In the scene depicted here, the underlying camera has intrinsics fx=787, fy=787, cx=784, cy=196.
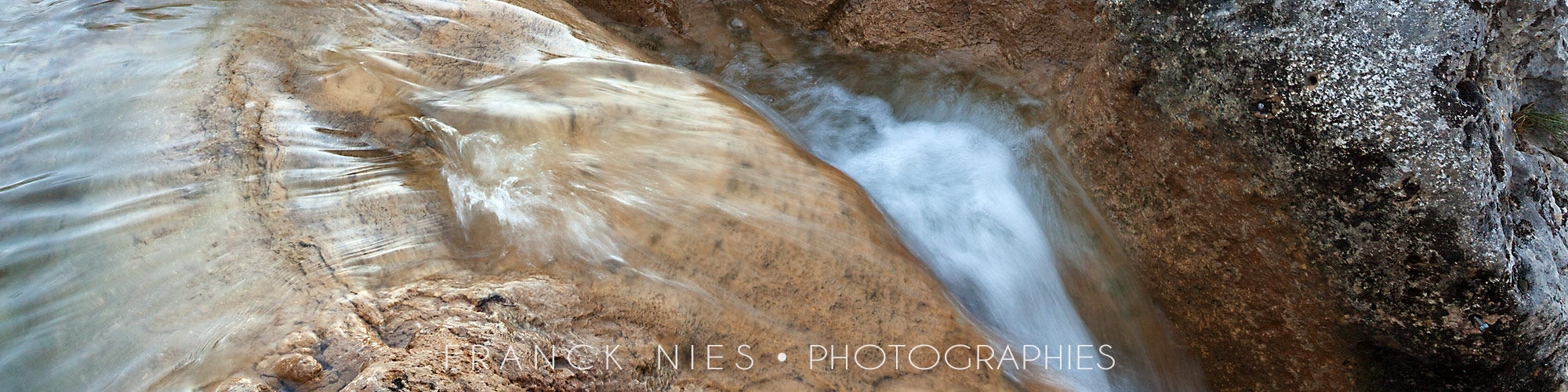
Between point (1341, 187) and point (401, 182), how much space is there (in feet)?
7.82

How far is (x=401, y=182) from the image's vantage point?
210cm

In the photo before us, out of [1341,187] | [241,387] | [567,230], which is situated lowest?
[241,387]

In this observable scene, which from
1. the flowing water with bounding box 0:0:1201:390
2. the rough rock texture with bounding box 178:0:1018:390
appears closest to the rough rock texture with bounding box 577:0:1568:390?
the flowing water with bounding box 0:0:1201:390

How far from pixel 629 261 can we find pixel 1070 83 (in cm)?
167

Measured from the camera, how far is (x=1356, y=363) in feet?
6.97

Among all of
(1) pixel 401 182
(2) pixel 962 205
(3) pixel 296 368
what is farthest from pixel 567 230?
(2) pixel 962 205

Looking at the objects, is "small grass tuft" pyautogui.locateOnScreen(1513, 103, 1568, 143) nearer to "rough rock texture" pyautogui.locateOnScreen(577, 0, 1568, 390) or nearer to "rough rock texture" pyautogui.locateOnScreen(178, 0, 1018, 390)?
"rough rock texture" pyautogui.locateOnScreen(577, 0, 1568, 390)

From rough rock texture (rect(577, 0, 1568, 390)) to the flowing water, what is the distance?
0.28m

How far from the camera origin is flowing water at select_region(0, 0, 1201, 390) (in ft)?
5.70

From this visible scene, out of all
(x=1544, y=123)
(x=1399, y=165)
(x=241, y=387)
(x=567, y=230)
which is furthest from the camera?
(x=1544, y=123)

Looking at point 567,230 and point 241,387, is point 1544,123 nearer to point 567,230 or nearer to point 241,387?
point 567,230

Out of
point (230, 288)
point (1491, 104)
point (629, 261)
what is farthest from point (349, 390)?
point (1491, 104)

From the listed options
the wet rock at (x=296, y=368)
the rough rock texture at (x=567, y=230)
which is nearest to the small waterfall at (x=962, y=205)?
the rough rock texture at (x=567, y=230)

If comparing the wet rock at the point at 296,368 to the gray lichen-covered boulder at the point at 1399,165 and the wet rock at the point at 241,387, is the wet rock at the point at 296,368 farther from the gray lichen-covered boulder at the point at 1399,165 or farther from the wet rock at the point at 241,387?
the gray lichen-covered boulder at the point at 1399,165
